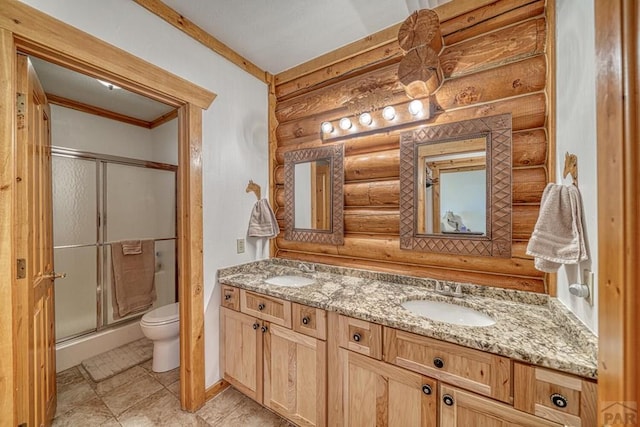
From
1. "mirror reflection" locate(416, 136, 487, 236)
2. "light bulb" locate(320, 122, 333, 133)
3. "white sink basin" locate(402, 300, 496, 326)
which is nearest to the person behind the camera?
"white sink basin" locate(402, 300, 496, 326)

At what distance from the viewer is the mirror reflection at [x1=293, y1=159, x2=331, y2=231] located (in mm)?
2121

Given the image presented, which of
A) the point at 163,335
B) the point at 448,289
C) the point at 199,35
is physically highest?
the point at 199,35

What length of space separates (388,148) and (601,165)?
136cm

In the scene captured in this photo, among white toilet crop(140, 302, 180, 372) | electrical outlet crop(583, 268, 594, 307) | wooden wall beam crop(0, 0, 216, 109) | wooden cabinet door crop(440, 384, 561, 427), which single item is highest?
wooden wall beam crop(0, 0, 216, 109)

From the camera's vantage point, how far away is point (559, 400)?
877 mm

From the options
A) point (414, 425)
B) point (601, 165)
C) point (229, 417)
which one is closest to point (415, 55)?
point (601, 165)

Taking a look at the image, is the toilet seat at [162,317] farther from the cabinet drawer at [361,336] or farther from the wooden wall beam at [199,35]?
the wooden wall beam at [199,35]

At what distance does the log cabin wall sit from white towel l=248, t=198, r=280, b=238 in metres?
0.25

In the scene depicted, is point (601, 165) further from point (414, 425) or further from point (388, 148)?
point (388, 148)

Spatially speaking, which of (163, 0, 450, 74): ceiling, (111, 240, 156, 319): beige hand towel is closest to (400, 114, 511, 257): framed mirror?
(163, 0, 450, 74): ceiling

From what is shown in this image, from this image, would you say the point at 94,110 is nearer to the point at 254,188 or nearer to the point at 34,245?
the point at 254,188

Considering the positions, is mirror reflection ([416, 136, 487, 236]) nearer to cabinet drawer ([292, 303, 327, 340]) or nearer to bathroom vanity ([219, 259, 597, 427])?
bathroom vanity ([219, 259, 597, 427])

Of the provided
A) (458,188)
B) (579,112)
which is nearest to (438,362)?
(458,188)

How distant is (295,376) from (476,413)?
953 millimetres
